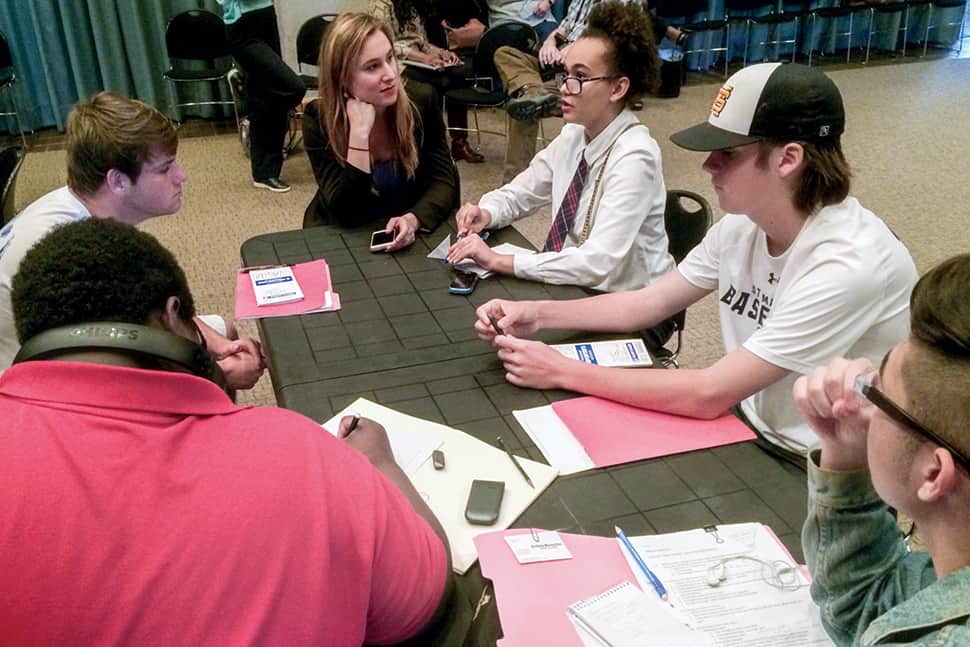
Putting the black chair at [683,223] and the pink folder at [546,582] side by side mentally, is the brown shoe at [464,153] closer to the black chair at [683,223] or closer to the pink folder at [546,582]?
the black chair at [683,223]

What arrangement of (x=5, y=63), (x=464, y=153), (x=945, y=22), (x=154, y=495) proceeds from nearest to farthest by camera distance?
1. (x=154, y=495)
2. (x=5, y=63)
3. (x=464, y=153)
4. (x=945, y=22)

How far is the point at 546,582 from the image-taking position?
3.79ft

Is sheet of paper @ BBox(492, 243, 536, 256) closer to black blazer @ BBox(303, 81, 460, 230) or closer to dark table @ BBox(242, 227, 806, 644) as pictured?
dark table @ BBox(242, 227, 806, 644)

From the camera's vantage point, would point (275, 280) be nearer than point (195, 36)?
Yes

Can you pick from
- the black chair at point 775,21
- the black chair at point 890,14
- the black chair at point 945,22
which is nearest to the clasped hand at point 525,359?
the black chair at point 775,21

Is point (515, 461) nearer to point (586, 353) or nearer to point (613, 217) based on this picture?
point (586, 353)

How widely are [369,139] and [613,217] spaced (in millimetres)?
902

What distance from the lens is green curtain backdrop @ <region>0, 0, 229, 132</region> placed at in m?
5.36

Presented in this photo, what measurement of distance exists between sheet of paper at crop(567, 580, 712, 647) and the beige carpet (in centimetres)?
200

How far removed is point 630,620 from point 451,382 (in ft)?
2.19

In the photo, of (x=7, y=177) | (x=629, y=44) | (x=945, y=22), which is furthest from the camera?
(x=945, y=22)

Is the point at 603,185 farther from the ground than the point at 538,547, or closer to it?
farther from the ground

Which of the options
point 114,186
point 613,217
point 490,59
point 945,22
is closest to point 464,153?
point 490,59

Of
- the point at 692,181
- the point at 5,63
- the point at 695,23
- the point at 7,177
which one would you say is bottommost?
the point at 692,181
